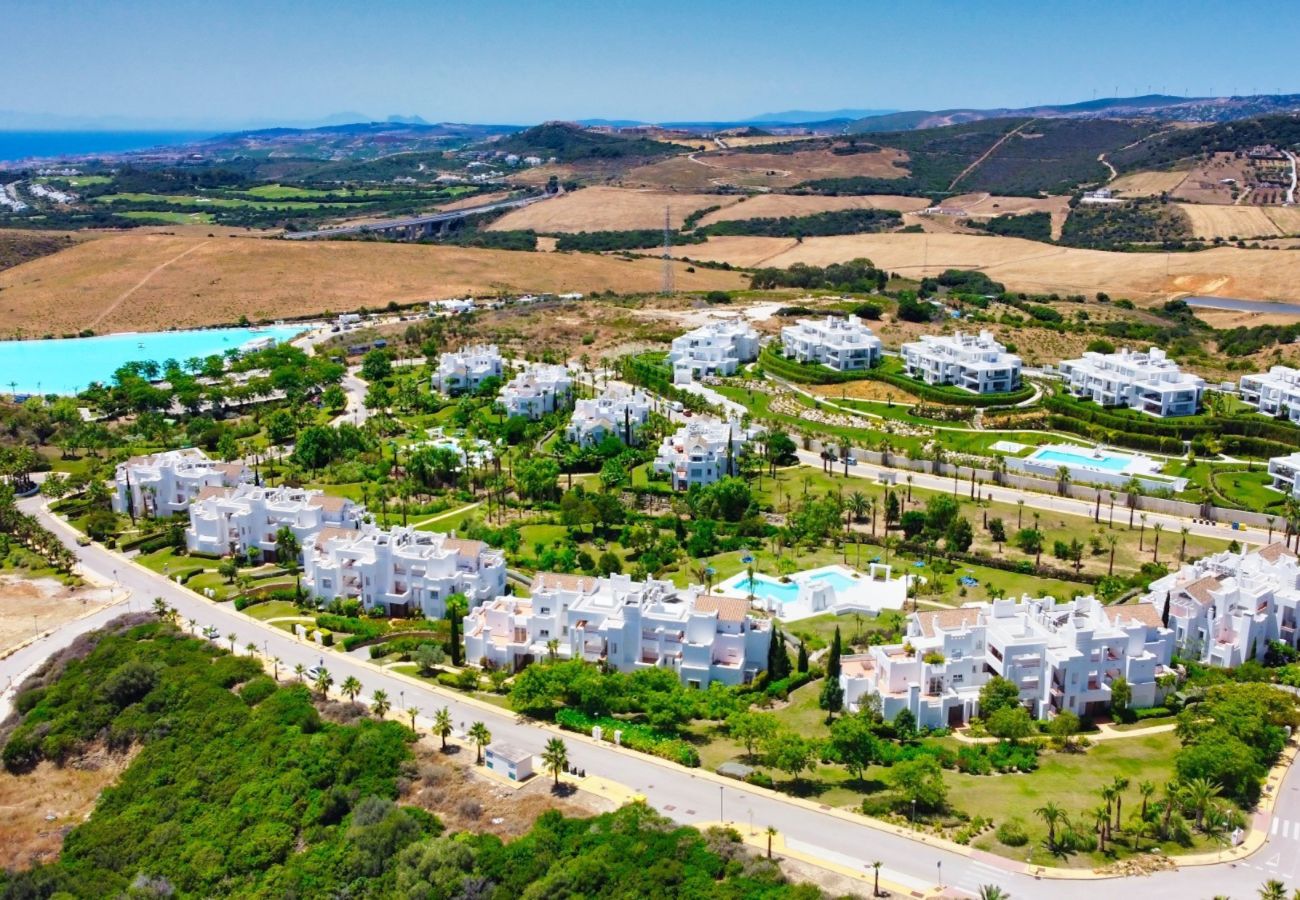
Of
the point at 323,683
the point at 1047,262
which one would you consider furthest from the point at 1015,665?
the point at 1047,262

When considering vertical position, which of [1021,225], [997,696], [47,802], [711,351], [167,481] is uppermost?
[1021,225]

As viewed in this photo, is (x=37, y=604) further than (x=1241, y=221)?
No

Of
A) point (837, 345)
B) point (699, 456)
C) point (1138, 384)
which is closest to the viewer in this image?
point (699, 456)

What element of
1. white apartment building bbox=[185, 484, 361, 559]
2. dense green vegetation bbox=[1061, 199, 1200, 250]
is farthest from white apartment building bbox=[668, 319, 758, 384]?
dense green vegetation bbox=[1061, 199, 1200, 250]

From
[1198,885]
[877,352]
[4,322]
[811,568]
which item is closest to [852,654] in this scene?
[811,568]

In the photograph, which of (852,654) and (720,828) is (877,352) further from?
(720,828)

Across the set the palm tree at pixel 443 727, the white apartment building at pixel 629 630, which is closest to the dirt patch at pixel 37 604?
the white apartment building at pixel 629 630

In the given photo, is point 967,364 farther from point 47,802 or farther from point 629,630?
point 47,802
